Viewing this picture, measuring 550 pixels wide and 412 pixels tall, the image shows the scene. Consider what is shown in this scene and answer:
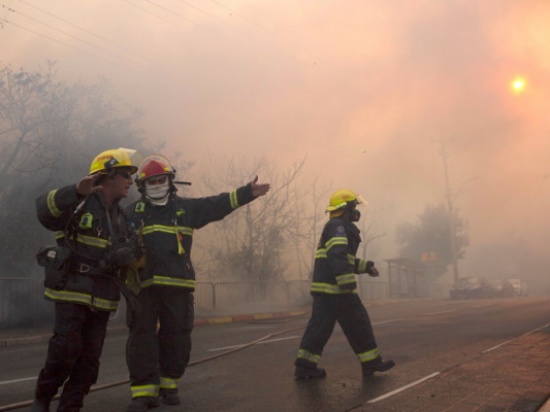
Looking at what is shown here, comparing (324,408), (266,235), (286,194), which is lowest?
(324,408)

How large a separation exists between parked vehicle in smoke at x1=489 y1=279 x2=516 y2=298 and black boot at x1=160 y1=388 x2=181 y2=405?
25.9 meters

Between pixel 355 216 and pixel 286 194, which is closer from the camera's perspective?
pixel 355 216

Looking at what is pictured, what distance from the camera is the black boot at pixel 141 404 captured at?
144 inches

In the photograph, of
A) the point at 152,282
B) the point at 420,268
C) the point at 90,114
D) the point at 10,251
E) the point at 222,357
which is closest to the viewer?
the point at 152,282

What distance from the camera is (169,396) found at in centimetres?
392

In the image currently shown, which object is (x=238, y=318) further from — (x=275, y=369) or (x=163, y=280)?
(x=163, y=280)

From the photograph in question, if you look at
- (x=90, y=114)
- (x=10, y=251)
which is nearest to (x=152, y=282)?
(x=10, y=251)

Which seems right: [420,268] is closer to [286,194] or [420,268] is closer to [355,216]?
[286,194]

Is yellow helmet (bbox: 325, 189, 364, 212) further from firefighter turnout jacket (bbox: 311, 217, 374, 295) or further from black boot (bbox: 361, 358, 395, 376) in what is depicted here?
black boot (bbox: 361, 358, 395, 376)

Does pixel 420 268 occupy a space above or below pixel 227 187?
below

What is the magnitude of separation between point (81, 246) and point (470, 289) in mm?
24846

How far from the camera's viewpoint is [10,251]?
40.7ft

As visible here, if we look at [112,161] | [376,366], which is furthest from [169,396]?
[376,366]

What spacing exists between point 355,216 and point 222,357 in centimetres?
227
